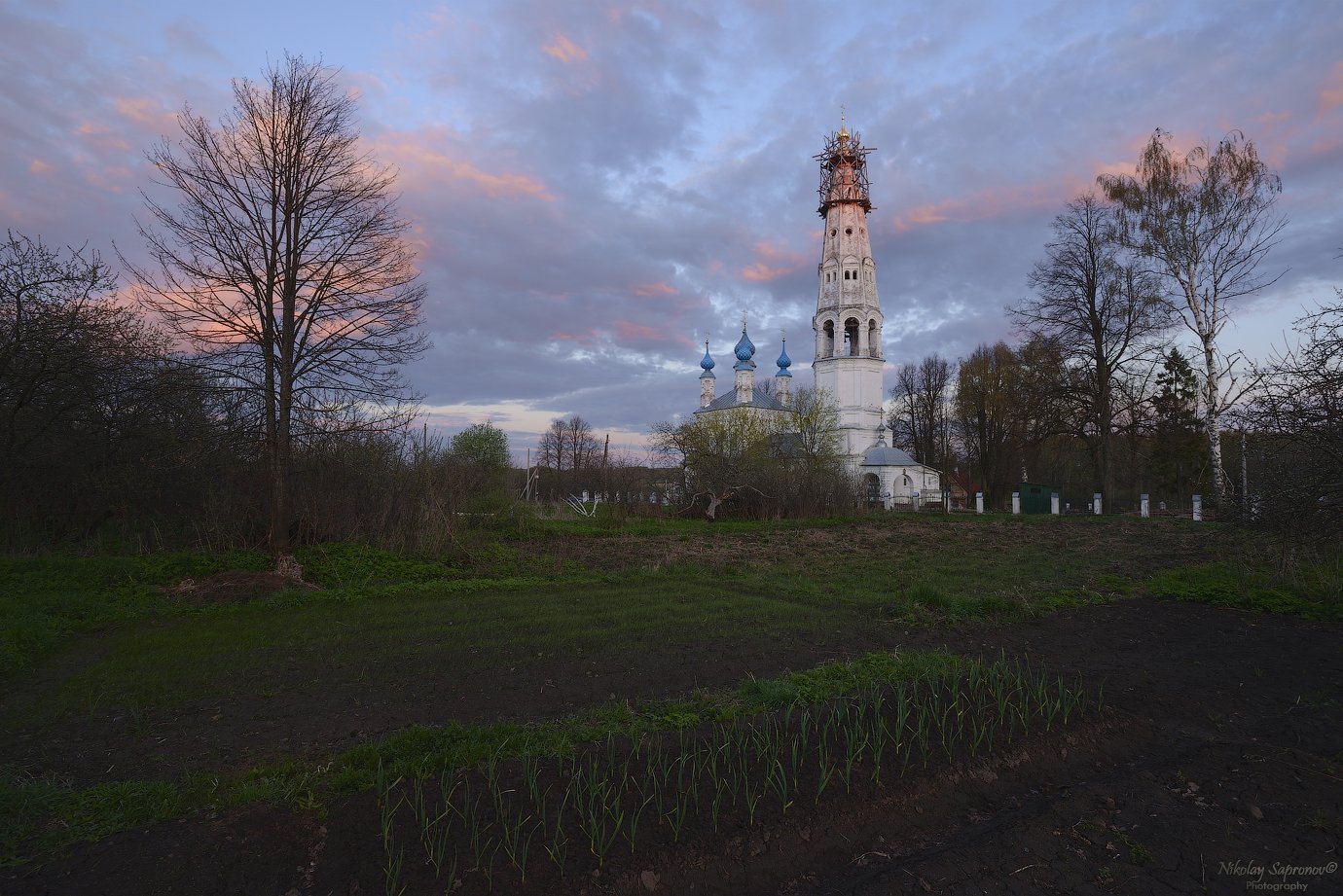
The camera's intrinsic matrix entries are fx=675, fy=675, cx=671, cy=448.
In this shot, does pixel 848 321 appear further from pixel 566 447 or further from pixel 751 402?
pixel 566 447

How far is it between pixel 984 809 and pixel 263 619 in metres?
9.02

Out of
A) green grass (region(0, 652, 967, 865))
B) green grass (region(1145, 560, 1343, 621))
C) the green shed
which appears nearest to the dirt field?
green grass (region(0, 652, 967, 865))

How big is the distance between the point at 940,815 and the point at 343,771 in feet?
11.8

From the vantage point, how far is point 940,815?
3910 millimetres

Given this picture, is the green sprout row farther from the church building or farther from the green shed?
the church building

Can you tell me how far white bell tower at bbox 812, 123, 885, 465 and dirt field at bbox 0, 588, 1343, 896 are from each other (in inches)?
1801

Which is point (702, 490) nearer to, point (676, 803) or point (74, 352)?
point (74, 352)

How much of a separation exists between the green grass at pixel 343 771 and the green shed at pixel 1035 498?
3791 centimetres

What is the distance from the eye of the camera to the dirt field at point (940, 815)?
323cm

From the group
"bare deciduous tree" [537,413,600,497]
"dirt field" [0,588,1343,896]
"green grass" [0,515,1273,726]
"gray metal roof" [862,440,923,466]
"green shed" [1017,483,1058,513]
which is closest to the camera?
"dirt field" [0,588,1343,896]

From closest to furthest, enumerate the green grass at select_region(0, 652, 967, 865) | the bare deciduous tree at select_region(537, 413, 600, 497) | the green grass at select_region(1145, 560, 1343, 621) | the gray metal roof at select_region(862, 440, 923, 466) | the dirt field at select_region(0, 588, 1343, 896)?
1. the dirt field at select_region(0, 588, 1343, 896)
2. the green grass at select_region(0, 652, 967, 865)
3. the green grass at select_region(1145, 560, 1343, 621)
4. the gray metal roof at select_region(862, 440, 923, 466)
5. the bare deciduous tree at select_region(537, 413, 600, 497)

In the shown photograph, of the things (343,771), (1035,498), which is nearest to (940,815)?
(343,771)

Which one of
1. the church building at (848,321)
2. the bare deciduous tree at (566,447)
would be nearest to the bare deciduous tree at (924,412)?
the church building at (848,321)

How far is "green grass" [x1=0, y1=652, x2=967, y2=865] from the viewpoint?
3664 mm
